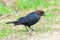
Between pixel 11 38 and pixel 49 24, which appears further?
pixel 49 24

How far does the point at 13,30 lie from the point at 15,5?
3465 millimetres

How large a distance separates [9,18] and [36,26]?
149 cm

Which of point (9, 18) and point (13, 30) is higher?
point (9, 18)

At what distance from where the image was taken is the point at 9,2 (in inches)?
511

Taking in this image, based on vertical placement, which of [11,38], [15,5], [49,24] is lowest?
[11,38]

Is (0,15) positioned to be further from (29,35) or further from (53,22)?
(29,35)

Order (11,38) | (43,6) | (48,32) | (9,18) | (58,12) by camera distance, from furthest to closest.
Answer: (43,6) < (58,12) < (9,18) < (48,32) < (11,38)

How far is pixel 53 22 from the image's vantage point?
10.7 meters

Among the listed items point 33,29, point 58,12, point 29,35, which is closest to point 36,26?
point 33,29

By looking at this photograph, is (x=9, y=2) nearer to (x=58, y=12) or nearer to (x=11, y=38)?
(x=58, y=12)

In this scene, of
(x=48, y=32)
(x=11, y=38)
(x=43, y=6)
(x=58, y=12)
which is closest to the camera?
(x=11, y=38)

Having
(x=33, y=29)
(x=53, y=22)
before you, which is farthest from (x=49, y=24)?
(x=33, y=29)

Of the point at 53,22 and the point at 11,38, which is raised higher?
the point at 53,22

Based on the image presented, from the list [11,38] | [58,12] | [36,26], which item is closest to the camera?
[11,38]
